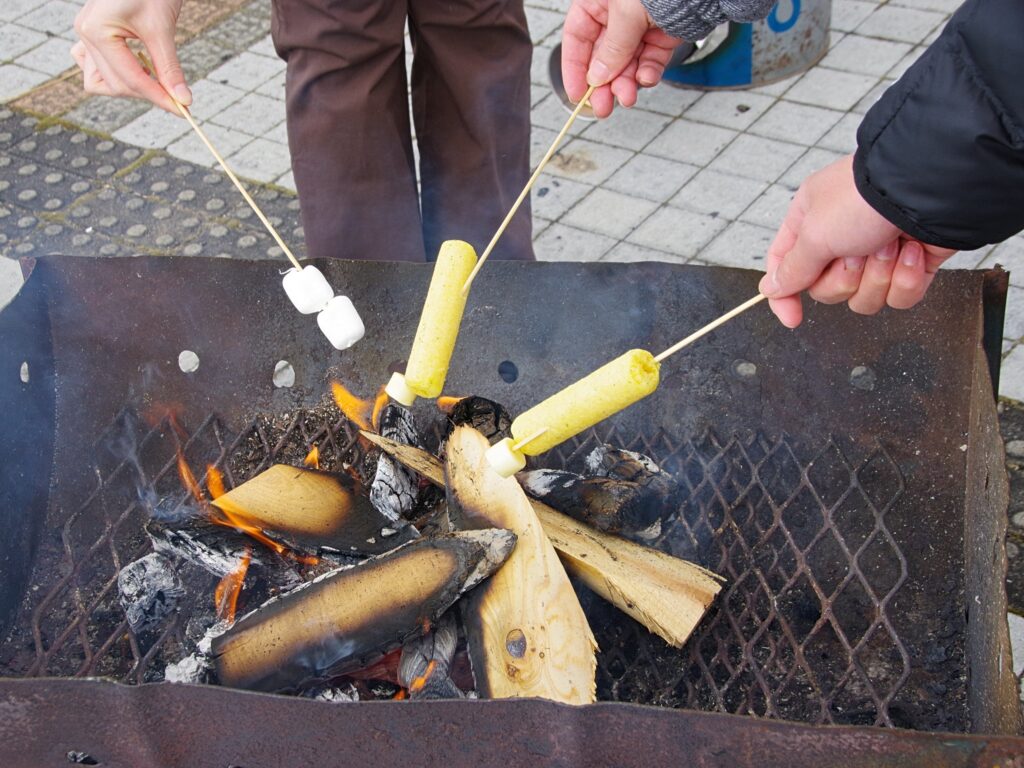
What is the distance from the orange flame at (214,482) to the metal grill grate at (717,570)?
0.02 m

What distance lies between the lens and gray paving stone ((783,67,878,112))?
170 inches

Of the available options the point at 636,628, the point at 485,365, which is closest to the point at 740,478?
the point at 636,628

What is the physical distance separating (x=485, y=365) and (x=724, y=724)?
1.26 metres

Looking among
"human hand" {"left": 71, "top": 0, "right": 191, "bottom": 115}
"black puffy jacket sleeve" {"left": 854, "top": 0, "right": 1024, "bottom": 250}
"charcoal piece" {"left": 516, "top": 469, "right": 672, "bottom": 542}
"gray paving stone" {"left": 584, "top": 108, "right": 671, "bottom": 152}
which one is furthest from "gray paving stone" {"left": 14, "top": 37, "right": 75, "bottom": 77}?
"black puffy jacket sleeve" {"left": 854, "top": 0, "right": 1024, "bottom": 250}

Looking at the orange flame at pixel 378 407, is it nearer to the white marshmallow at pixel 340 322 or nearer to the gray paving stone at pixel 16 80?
the white marshmallow at pixel 340 322

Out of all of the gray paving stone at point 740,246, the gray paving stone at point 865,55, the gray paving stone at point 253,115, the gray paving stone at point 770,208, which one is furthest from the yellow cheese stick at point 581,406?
the gray paving stone at point 865,55

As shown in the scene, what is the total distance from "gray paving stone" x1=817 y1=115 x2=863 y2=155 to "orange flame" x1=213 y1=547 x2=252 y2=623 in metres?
3.00

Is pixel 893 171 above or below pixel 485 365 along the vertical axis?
above

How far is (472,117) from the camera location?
3086 mm

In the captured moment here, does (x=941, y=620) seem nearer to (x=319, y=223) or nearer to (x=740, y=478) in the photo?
(x=740, y=478)

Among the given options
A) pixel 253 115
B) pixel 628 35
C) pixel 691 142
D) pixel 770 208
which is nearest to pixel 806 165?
Answer: pixel 770 208

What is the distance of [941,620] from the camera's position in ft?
Result: 6.50

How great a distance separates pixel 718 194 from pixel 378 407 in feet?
6.96

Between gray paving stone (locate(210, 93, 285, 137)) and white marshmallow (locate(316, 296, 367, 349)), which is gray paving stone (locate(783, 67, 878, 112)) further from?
white marshmallow (locate(316, 296, 367, 349))
